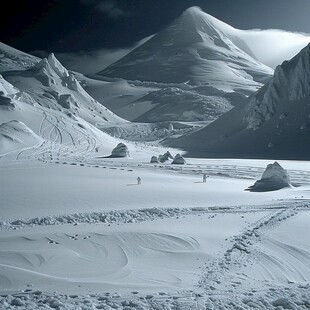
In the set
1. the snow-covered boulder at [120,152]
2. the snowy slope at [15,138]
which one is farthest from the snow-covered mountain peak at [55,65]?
the snow-covered boulder at [120,152]

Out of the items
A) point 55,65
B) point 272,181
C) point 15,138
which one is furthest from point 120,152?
point 55,65

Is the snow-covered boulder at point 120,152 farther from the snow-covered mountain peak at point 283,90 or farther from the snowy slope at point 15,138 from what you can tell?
the snow-covered mountain peak at point 283,90

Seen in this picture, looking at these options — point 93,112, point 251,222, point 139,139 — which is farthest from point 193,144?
point 251,222

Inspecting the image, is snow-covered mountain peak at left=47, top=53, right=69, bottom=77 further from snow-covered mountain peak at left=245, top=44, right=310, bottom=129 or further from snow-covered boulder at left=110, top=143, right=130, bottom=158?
snow-covered boulder at left=110, top=143, right=130, bottom=158

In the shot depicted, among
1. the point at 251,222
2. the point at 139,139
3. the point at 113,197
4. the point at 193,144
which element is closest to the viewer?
the point at 251,222

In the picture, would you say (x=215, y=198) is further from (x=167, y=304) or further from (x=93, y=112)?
(x=93, y=112)

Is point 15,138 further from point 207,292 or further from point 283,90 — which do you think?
point 283,90
